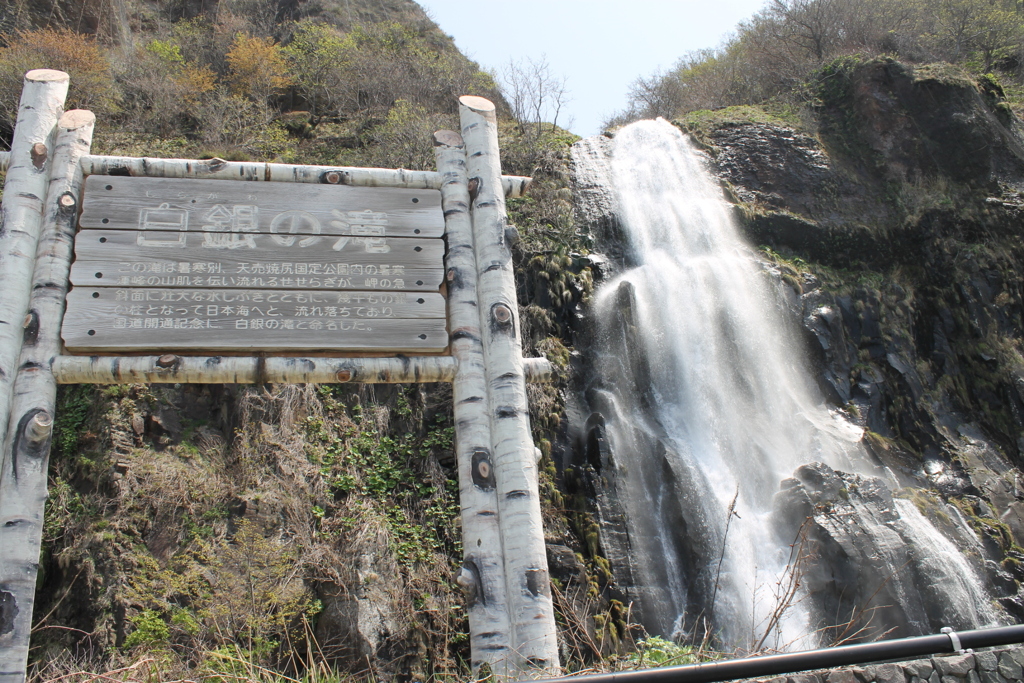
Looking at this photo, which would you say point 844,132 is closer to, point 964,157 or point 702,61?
point 964,157

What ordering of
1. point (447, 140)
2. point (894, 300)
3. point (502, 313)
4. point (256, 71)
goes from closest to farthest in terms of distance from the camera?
point (502, 313) → point (447, 140) → point (894, 300) → point (256, 71)

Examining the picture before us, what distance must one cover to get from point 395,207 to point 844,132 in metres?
14.8

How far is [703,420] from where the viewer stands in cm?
998

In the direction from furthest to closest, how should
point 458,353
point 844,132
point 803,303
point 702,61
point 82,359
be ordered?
1. point 702,61
2. point 844,132
3. point 803,303
4. point 458,353
5. point 82,359

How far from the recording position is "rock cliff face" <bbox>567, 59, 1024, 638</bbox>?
8531mm

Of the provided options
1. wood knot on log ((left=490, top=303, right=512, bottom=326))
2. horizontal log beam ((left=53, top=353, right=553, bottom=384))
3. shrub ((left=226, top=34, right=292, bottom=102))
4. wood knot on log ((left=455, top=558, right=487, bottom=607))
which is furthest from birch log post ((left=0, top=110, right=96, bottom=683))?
shrub ((left=226, top=34, right=292, bottom=102))

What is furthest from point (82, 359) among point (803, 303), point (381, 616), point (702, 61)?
point (702, 61)

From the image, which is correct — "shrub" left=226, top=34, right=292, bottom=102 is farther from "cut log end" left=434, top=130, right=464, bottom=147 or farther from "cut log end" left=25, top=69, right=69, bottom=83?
"cut log end" left=434, top=130, right=464, bottom=147

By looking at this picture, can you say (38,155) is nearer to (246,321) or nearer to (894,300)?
(246,321)

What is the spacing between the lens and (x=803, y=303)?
1207cm

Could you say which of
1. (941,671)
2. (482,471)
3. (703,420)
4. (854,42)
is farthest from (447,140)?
(854,42)

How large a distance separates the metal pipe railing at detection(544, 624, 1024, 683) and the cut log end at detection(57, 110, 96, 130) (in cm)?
412

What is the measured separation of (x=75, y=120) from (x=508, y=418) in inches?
127

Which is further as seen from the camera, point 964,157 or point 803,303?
point 964,157
